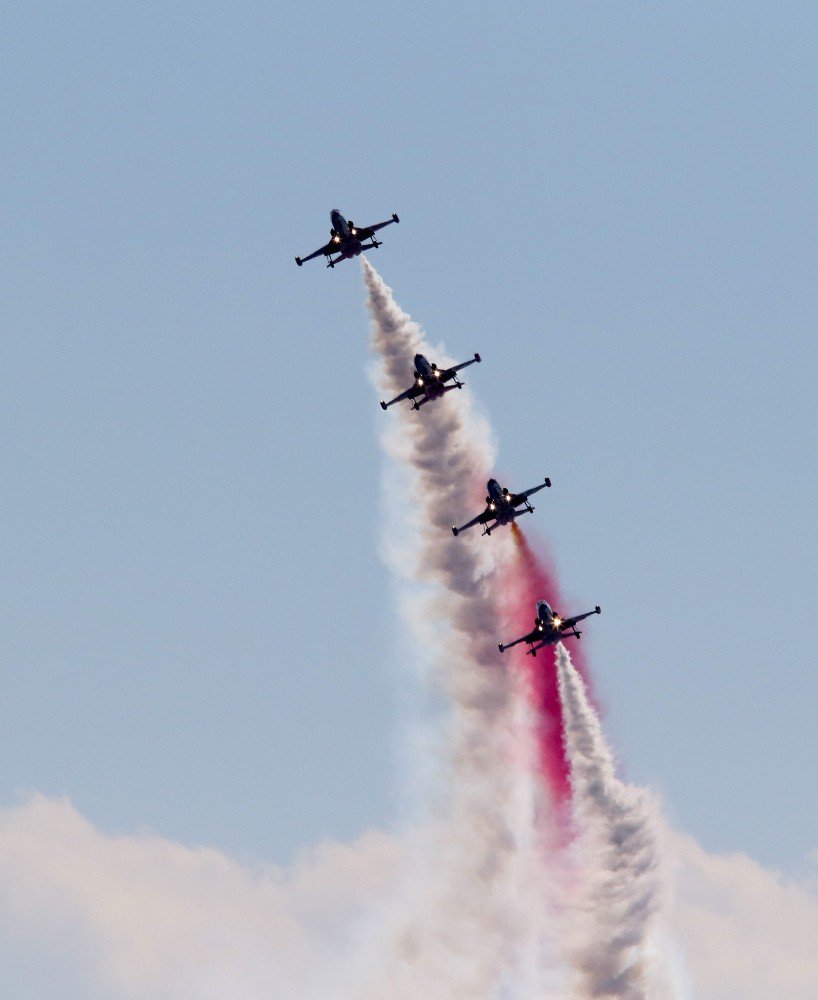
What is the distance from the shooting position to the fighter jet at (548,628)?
155500 millimetres

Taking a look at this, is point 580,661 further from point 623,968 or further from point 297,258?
point 297,258

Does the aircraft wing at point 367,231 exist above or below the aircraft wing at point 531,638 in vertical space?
above

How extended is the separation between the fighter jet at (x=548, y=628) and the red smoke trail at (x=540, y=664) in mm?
2920

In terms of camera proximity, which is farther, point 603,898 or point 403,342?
point 403,342

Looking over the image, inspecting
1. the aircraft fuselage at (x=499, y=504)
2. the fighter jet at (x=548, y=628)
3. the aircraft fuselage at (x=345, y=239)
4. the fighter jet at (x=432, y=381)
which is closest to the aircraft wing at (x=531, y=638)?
the fighter jet at (x=548, y=628)

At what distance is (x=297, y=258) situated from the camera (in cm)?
16875

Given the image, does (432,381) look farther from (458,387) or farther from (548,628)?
(548,628)

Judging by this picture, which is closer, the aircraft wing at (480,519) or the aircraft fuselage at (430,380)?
the aircraft wing at (480,519)

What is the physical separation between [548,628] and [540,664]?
854cm

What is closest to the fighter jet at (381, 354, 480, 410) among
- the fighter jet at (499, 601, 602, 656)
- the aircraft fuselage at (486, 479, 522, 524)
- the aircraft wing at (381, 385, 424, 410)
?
the aircraft wing at (381, 385, 424, 410)

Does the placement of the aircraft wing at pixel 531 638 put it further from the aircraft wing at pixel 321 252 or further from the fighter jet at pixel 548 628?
the aircraft wing at pixel 321 252

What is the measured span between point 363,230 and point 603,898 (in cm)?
5989

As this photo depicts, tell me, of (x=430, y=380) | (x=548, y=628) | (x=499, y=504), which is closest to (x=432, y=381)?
(x=430, y=380)

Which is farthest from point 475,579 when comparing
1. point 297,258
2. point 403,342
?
point 297,258
